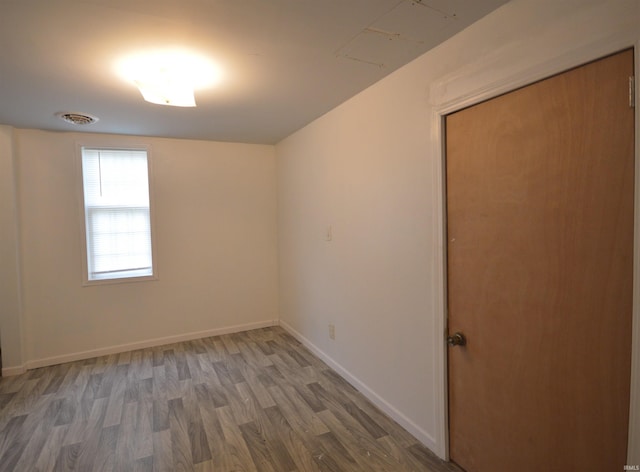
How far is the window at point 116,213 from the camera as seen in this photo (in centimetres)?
344

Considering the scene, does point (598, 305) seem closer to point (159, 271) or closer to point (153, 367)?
point (153, 367)

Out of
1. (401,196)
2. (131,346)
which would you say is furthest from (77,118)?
(401,196)

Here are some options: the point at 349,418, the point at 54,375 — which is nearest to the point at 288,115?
the point at 349,418

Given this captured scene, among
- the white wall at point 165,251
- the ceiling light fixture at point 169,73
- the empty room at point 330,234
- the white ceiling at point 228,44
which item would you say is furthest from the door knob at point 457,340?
the white wall at point 165,251

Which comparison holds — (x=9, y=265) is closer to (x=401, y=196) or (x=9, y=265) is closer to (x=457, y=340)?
(x=401, y=196)

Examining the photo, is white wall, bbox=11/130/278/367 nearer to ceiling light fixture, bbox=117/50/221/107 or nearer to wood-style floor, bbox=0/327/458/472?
wood-style floor, bbox=0/327/458/472

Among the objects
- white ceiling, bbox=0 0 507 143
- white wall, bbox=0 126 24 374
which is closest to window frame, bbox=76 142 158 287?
white wall, bbox=0 126 24 374

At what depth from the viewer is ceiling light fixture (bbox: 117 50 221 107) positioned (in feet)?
5.92

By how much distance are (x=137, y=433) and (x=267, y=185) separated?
9.41ft

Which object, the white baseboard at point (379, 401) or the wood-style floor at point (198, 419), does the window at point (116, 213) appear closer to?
the wood-style floor at point (198, 419)

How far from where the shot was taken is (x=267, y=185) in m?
4.17

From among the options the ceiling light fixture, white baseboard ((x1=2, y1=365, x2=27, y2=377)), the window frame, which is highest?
the ceiling light fixture

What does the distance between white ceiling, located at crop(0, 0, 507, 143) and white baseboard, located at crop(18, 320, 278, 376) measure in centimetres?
235

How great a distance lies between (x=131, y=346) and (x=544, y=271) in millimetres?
3940
